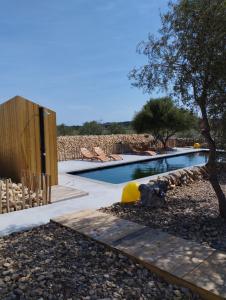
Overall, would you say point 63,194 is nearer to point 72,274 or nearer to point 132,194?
point 132,194

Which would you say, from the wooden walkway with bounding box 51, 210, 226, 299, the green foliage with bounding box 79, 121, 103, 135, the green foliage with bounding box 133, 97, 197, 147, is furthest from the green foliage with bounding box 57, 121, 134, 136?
the wooden walkway with bounding box 51, 210, 226, 299

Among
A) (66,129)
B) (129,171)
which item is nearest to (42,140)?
(129,171)

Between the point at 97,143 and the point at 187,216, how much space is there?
13.8 metres

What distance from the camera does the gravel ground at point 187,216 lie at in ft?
14.3

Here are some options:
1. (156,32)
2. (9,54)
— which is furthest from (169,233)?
(9,54)

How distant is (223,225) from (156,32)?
139 inches

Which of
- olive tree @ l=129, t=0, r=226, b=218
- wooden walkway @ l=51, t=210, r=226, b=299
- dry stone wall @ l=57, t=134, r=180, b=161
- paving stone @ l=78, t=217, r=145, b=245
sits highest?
olive tree @ l=129, t=0, r=226, b=218

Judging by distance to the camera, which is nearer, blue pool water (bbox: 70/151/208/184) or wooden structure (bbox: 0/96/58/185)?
wooden structure (bbox: 0/96/58/185)

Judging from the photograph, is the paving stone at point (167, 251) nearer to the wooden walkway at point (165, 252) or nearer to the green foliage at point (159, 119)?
the wooden walkway at point (165, 252)

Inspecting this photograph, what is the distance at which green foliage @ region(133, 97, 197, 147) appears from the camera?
20.7m

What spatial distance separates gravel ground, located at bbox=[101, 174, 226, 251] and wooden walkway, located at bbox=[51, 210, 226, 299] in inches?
12.0

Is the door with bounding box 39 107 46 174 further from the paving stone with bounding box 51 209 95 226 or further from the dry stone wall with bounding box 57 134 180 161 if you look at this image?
the dry stone wall with bounding box 57 134 180 161

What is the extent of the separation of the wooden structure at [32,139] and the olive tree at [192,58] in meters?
4.01

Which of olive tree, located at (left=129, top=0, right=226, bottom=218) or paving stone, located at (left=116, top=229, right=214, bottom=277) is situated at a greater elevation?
olive tree, located at (left=129, top=0, right=226, bottom=218)
